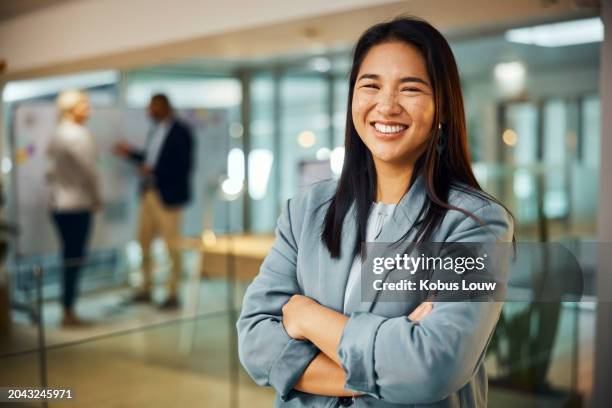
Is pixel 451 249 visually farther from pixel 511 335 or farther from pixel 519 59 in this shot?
pixel 519 59

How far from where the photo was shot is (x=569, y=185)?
17.0ft

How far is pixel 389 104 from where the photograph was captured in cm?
→ 128

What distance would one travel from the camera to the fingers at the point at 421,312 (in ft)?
4.06

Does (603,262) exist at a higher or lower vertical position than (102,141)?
lower

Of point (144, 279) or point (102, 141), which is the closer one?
point (144, 279)

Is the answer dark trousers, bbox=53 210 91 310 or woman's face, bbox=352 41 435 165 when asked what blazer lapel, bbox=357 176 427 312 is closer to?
woman's face, bbox=352 41 435 165

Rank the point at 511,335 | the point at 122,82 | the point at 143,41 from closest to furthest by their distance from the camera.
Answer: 1. the point at 511,335
2. the point at 143,41
3. the point at 122,82

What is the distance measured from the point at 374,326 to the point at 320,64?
695 centimetres

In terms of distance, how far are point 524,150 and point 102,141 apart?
3.64m

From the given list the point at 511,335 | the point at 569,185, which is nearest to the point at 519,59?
the point at 569,185

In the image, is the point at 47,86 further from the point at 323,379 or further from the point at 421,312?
the point at 421,312

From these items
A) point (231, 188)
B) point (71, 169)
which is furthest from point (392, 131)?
point (231, 188)

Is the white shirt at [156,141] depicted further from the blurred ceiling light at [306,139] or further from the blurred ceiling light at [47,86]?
the blurred ceiling light at [306,139]

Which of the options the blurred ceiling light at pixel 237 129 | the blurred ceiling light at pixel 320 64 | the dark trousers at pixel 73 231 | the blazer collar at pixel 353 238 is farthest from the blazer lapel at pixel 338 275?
the blurred ceiling light at pixel 237 129
